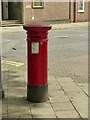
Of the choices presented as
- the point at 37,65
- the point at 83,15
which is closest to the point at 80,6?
the point at 83,15

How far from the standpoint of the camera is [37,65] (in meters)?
6.79

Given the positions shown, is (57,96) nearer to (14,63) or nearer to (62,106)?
(62,106)

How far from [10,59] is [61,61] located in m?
1.70

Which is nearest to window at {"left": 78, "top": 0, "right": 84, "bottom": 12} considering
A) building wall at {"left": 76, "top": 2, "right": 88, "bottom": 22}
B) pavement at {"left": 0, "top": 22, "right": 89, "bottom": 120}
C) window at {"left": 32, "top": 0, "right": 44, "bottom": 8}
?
building wall at {"left": 76, "top": 2, "right": 88, "bottom": 22}

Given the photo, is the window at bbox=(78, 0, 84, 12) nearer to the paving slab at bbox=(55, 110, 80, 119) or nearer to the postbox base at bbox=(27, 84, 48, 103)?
the postbox base at bbox=(27, 84, 48, 103)

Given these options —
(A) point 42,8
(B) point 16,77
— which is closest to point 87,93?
(B) point 16,77

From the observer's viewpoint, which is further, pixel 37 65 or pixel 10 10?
Answer: pixel 10 10

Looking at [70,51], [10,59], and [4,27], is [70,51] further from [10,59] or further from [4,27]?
[4,27]

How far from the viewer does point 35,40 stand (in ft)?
22.0

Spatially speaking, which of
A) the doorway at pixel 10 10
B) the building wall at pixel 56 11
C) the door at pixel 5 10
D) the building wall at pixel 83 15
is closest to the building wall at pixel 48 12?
the building wall at pixel 56 11

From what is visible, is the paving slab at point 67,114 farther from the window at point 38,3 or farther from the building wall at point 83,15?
the building wall at point 83,15

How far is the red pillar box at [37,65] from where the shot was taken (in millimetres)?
6711

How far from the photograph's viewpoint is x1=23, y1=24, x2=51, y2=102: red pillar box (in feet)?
22.0

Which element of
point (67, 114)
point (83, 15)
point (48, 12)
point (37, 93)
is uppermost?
point (48, 12)
